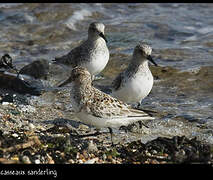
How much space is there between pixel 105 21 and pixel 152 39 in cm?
257

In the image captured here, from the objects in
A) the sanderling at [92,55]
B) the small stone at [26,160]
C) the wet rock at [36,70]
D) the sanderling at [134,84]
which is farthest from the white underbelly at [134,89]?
the wet rock at [36,70]

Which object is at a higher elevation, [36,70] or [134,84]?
[134,84]

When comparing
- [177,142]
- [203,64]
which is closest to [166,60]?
[203,64]

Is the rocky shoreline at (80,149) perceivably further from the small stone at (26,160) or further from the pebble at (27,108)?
the pebble at (27,108)

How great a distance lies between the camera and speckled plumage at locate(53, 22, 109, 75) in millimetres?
9984

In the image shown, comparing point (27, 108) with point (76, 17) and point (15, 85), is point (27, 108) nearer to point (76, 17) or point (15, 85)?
point (15, 85)

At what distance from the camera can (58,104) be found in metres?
9.24

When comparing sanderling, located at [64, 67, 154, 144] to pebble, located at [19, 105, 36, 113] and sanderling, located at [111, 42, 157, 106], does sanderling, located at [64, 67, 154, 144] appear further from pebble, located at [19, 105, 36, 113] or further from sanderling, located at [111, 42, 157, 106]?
pebble, located at [19, 105, 36, 113]

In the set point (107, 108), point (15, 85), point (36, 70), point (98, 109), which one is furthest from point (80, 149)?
point (36, 70)

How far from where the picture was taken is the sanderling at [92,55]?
998cm

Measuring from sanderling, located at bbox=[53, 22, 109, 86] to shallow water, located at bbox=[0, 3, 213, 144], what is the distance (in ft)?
3.82

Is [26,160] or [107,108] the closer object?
[26,160]

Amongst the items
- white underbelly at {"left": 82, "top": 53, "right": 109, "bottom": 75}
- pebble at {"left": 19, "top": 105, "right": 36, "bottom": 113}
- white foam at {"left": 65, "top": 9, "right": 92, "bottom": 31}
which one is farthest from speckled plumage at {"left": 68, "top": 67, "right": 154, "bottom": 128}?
white foam at {"left": 65, "top": 9, "right": 92, "bottom": 31}

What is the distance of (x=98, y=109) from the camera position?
21.8 ft
